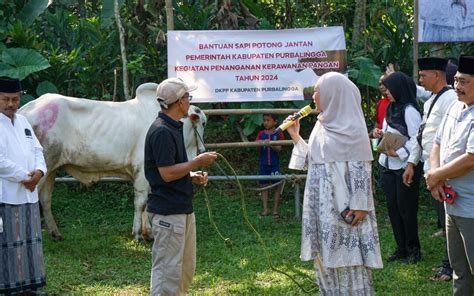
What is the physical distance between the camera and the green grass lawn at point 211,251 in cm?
636

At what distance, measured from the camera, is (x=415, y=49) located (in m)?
9.03

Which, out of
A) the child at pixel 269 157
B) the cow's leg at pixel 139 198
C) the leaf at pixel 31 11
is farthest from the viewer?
the leaf at pixel 31 11

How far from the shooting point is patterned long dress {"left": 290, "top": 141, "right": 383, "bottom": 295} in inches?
190

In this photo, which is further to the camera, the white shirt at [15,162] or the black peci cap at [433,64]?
the black peci cap at [433,64]

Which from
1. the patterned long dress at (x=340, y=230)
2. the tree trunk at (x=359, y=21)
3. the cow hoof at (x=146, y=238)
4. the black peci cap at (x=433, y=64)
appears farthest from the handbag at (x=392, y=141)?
the tree trunk at (x=359, y=21)

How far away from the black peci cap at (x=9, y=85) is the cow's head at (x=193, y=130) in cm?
265

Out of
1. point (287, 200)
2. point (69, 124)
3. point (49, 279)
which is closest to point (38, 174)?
point (49, 279)

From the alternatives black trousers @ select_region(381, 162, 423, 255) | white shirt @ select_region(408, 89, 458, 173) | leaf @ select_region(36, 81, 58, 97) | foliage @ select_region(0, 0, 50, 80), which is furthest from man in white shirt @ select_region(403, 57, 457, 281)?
leaf @ select_region(36, 81, 58, 97)

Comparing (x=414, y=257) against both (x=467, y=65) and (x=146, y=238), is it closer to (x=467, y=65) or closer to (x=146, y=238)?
(x=146, y=238)

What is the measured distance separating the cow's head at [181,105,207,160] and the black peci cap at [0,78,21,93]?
2646 millimetres

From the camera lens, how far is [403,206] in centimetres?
689

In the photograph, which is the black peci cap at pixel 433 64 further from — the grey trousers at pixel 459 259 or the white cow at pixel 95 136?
the white cow at pixel 95 136

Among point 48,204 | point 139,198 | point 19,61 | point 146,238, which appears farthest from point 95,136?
point 19,61

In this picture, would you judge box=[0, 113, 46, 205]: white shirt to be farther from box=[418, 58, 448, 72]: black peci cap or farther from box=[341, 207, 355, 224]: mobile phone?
box=[418, 58, 448, 72]: black peci cap
